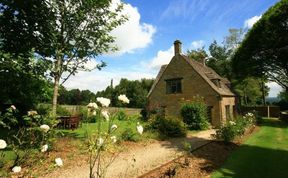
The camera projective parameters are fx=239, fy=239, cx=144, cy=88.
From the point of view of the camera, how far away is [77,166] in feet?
30.4

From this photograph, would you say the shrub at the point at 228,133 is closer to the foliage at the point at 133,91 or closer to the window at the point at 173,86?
the window at the point at 173,86

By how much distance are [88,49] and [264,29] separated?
2102cm

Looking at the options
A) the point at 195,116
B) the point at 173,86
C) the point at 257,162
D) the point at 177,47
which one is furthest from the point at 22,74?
the point at 177,47

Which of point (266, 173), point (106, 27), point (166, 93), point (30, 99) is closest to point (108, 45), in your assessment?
point (106, 27)

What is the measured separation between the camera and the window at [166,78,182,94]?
29155 millimetres

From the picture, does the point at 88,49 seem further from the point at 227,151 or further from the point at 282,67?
the point at 282,67

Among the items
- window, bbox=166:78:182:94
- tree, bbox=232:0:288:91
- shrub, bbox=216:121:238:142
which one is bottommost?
shrub, bbox=216:121:238:142

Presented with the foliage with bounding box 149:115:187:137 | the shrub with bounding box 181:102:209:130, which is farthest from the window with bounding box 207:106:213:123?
the foliage with bounding box 149:115:187:137

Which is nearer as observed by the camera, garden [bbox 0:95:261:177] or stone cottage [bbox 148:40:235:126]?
garden [bbox 0:95:261:177]

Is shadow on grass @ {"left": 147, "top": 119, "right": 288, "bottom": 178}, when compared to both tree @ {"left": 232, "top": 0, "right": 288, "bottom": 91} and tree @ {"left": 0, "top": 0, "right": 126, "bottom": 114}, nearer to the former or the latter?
tree @ {"left": 0, "top": 0, "right": 126, "bottom": 114}

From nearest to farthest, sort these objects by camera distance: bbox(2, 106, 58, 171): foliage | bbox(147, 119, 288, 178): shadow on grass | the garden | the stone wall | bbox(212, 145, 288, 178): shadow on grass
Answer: the garden
bbox(2, 106, 58, 171): foliage
bbox(212, 145, 288, 178): shadow on grass
bbox(147, 119, 288, 178): shadow on grass
the stone wall

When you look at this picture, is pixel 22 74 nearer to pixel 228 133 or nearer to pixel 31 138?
pixel 31 138

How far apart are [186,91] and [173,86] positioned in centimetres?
198

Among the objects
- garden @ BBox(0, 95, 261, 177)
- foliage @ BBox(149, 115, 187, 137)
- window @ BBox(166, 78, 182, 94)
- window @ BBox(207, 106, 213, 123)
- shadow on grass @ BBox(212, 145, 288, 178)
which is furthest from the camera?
window @ BBox(166, 78, 182, 94)
